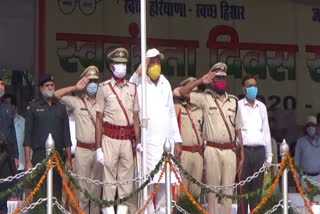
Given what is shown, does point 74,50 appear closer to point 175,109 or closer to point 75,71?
point 75,71

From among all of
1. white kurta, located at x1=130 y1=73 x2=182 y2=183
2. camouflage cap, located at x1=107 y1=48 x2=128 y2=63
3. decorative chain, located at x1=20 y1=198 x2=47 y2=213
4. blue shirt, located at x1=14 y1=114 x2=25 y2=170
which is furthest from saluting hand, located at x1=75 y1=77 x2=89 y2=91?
decorative chain, located at x1=20 y1=198 x2=47 y2=213

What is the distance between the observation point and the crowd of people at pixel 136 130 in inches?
428

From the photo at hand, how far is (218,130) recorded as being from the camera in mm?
11336

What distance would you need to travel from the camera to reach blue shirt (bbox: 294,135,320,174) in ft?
49.0

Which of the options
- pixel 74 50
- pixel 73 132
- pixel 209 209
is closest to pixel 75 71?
pixel 74 50

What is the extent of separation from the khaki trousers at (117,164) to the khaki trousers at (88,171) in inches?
21.4

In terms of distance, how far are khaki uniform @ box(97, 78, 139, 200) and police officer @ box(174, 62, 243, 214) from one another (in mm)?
893

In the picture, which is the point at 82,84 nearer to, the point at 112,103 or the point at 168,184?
the point at 112,103

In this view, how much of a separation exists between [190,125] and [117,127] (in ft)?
5.37

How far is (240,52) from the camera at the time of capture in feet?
55.0

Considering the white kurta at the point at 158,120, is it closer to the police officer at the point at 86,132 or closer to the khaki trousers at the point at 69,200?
the police officer at the point at 86,132

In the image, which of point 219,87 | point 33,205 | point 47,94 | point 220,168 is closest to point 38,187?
point 33,205

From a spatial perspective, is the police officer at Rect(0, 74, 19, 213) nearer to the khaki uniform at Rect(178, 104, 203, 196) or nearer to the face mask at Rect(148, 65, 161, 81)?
the face mask at Rect(148, 65, 161, 81)

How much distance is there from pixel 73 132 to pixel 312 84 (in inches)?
258
